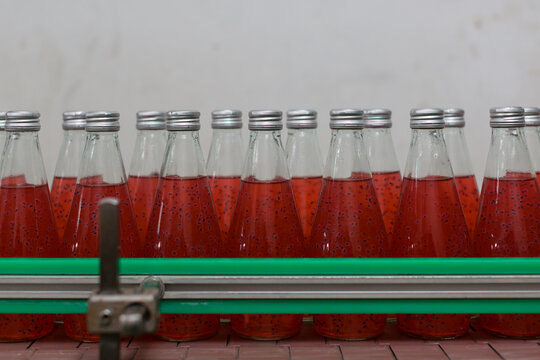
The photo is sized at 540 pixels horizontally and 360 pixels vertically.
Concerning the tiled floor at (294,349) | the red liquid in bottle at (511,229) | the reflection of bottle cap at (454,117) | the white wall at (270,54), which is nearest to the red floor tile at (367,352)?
the tiled floor at (294,349)

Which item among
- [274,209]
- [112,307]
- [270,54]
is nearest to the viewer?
[112,307]

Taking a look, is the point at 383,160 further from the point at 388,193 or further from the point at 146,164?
the point at 146,164

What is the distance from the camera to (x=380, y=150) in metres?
0.92

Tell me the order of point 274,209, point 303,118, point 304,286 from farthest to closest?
point 303,118 → point 274,209 → point 304,286

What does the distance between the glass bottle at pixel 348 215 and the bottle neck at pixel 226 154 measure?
0.57 feet

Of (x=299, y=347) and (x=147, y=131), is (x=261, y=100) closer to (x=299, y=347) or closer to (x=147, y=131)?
(x=147, y=131)

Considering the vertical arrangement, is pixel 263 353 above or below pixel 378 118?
below

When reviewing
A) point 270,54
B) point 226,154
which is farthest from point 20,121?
Result: point 270,54

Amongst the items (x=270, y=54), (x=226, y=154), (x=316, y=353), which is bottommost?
(x=316, y=353)

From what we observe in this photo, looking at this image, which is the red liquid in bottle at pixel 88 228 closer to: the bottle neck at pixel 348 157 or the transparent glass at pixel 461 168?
the bottle neck at pixel 348 157

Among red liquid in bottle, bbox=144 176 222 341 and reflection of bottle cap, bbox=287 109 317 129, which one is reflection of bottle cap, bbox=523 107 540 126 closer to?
reflection of bottle cap, bbox=287 109 317 129

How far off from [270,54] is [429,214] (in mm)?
836

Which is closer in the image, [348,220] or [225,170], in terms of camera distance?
[348,220]

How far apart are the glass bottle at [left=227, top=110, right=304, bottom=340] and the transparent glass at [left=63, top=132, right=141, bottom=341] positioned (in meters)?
0.14
